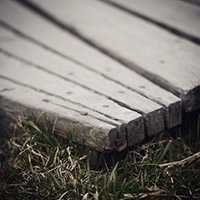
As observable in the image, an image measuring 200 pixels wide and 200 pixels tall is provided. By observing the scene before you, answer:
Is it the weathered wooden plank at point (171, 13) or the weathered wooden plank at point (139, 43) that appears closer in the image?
the weathered wooden plank at point (139, 43)

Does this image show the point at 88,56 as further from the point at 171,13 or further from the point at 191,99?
the point at 171,13

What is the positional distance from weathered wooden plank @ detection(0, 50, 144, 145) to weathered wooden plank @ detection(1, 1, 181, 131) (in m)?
0.12

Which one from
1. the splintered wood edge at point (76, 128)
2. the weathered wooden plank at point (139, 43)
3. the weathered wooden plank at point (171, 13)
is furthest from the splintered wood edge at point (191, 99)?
the weathered wooden plank at point (171, 13)

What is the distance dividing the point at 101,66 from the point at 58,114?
1.50ft

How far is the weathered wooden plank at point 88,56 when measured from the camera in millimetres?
1225

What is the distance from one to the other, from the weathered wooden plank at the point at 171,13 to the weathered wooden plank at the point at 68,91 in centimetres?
79

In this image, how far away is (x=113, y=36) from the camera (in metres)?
1.81

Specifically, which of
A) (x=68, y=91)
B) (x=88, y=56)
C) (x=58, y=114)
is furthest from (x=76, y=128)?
(x=88, y=56)

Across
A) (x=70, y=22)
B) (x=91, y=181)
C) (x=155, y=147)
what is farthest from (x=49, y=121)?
(x=70, y=22)

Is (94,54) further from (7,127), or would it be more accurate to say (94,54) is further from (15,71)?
(7,127)

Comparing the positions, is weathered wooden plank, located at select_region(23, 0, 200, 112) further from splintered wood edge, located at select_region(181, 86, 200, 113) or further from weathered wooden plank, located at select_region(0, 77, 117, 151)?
weathered wooden plank, located at select_region(0, 77, 117, 151)

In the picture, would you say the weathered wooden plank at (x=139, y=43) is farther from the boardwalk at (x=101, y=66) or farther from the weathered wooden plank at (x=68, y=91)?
the weathered wooden plank at (x=68, y=91)

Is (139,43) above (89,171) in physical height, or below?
above

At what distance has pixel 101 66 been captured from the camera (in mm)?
1562
